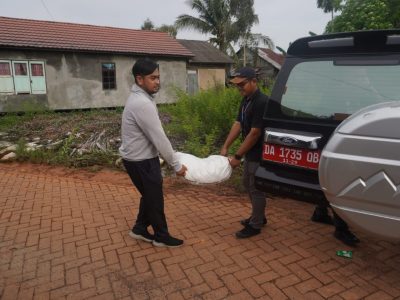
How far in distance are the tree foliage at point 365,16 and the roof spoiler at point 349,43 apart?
1143cm

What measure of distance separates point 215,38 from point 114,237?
26519mm

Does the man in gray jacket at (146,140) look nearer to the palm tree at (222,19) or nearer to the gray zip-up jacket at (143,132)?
the gray zip-up jacket at (143,132)

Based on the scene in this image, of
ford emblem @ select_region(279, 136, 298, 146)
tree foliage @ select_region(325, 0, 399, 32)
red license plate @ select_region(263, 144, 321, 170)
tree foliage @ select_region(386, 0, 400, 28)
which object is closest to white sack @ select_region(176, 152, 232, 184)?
red license plate @ select_region(263, 144, 321, 170)

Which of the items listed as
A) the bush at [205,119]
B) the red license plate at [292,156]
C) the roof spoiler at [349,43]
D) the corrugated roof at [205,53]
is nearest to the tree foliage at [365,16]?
the bush at [205,119]

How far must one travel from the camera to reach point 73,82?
17562 mm

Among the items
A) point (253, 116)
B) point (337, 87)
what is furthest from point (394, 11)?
point (337, 87)

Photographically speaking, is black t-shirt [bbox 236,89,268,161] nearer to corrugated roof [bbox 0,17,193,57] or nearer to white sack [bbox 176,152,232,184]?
white sack [bbox 176,152,232,184]

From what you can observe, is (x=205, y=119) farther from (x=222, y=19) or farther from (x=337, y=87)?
(x=222, y=19)

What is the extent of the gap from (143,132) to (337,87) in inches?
67.7

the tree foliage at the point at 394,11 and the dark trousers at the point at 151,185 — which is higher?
the tree foliage at the point at 394,11

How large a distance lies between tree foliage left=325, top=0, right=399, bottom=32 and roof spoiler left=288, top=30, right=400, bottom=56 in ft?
37.5

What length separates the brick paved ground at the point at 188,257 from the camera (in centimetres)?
296

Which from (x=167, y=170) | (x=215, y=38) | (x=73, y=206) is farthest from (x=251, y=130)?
(x=215, y=38)

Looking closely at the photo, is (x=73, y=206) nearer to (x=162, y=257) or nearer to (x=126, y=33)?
(x=162, y=257)
